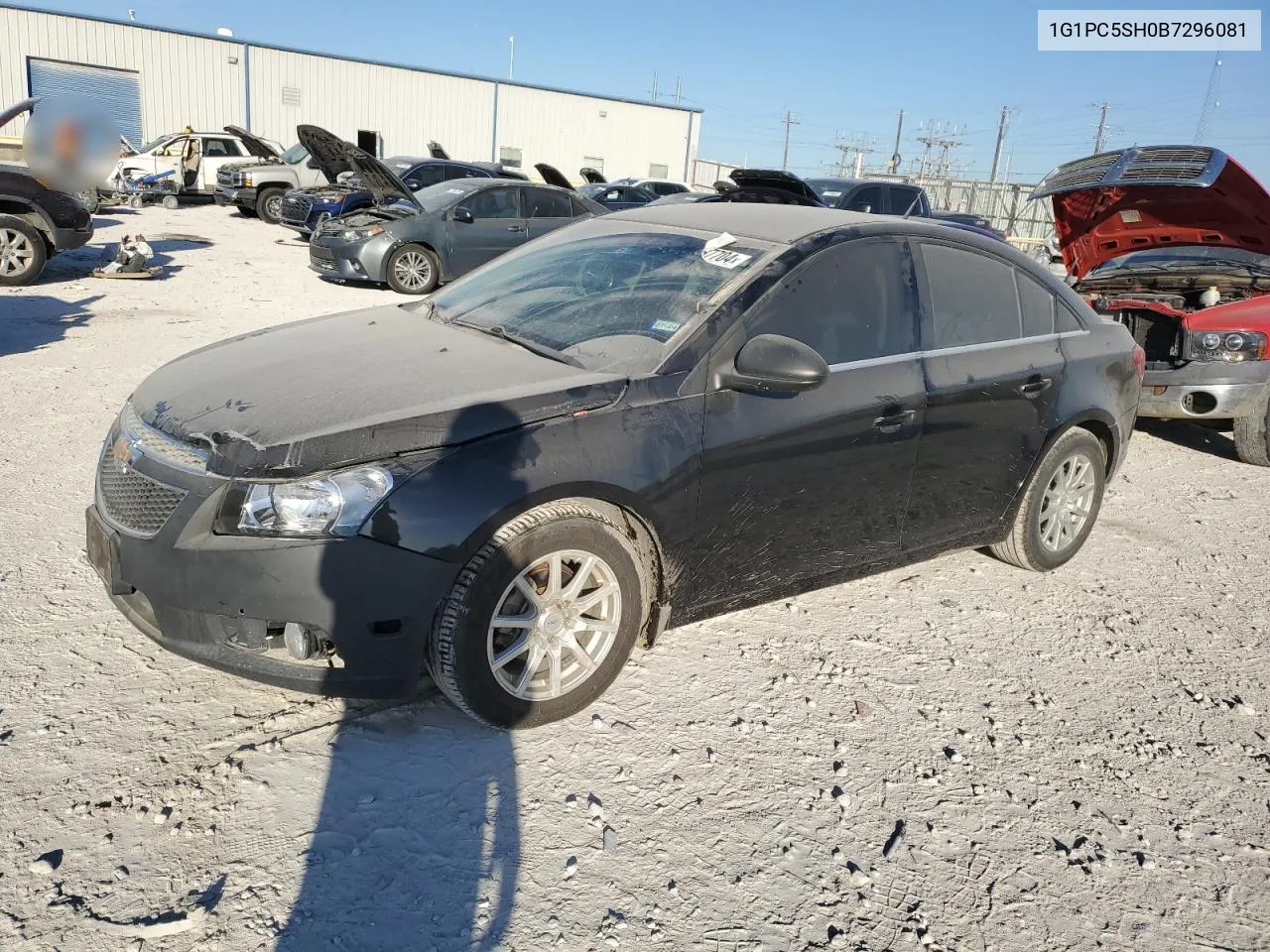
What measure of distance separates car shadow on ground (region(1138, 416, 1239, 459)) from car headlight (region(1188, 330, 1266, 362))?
0.94m

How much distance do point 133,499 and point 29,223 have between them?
31.9 ft

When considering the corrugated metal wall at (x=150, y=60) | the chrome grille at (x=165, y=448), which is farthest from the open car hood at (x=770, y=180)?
the corrugated metal wall at (x=150, y=60)

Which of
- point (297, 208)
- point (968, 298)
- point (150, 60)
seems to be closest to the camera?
point (968, 298)

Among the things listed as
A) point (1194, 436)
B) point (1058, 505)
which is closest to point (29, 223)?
point (1058, 505)

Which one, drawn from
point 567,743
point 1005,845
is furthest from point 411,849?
point 1005,845

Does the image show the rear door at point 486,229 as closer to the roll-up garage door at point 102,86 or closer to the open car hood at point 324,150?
the open car hood at point 324,150

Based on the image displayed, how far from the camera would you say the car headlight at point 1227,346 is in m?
6.59

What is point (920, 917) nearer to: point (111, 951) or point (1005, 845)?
point (1005, 845)

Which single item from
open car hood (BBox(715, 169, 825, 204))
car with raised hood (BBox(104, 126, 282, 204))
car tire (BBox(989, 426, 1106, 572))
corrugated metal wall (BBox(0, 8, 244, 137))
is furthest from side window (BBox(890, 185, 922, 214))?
corrugated metal wall (BBox(0, 8, 244, 137))

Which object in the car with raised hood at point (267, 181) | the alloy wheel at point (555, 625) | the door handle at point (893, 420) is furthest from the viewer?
the car with raised hood at point (267, 181)

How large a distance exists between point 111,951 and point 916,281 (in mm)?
3463

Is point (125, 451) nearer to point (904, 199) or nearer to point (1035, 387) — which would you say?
point (1035, 387)

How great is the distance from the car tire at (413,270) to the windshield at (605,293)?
808 centimetres

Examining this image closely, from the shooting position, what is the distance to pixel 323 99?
33406 millimetres
